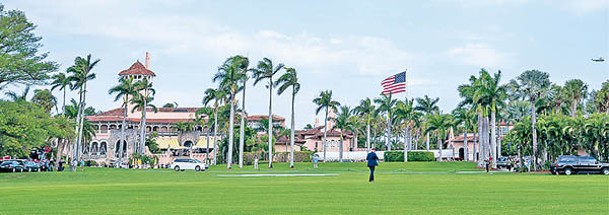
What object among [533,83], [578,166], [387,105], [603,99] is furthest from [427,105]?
[578,166]

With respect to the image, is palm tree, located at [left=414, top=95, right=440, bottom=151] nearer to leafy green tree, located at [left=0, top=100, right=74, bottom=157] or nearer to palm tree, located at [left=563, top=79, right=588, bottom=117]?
palm tree, located at [left=563, top=79, right=588, bottom=117]

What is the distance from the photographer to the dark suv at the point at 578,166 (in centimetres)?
4697

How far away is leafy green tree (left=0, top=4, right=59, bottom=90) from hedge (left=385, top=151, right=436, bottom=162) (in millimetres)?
54131

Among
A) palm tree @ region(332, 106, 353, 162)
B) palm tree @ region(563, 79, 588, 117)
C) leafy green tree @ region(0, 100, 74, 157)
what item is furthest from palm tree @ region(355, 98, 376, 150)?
leafy green tree @ region(0, 100, 74, 157)

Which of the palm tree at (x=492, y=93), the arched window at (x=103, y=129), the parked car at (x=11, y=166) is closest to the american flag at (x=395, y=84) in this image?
the palm tree at (x=492, y=93)

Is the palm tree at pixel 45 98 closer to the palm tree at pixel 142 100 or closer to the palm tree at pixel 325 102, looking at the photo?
the palm tree at pixel 142 100

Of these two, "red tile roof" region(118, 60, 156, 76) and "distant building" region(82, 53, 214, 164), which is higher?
"red tile roof" region(118, 60, 156, 76)

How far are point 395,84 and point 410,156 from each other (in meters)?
28.8

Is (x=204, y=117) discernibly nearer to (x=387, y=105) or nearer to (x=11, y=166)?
(x=387, y=105)

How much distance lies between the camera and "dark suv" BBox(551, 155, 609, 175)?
46969 mm

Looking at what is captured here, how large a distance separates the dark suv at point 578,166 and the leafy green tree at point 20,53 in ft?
127

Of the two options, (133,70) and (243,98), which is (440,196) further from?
(133,70)

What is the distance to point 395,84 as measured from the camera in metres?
71.2

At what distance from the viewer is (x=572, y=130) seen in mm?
60344
